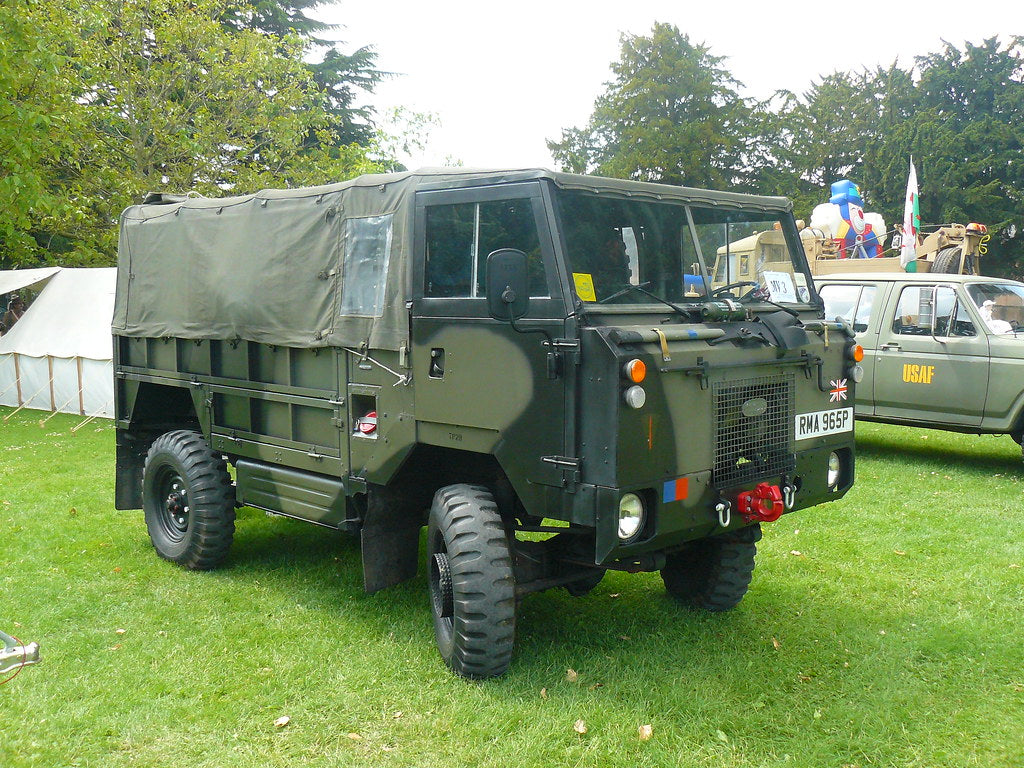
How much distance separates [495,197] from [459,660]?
7.93 ft

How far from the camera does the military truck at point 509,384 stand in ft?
15.0

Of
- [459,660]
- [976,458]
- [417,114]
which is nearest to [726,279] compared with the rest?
[459,660]

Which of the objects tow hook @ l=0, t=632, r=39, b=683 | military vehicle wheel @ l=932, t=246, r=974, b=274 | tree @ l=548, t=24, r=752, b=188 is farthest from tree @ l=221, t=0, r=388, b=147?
tow hook @ l=0, t=632, r=39, b=683

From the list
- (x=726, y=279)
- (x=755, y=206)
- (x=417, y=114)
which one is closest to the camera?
(x=726, y=279)

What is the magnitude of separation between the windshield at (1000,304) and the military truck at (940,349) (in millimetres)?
10

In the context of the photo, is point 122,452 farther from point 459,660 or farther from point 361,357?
point 459,660

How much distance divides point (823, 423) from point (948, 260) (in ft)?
41.4

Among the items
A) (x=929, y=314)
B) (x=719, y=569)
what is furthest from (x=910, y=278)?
(x=719, y=569)

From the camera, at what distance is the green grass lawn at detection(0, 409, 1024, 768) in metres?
4.38

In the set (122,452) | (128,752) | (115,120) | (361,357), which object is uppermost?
(115,120)

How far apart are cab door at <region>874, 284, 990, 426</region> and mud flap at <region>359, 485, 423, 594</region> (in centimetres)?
672

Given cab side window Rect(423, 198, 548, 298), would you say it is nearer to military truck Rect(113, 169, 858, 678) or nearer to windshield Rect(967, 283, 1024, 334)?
military truck Rect(113, 169, 858, 678)

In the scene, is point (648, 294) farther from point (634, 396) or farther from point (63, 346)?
point (63, 346)

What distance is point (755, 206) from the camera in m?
5.93
